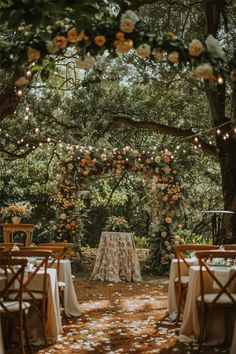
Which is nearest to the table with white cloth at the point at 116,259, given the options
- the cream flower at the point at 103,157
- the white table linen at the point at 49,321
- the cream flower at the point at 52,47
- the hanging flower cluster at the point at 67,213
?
the hanging flower cluster at the point at 67,213

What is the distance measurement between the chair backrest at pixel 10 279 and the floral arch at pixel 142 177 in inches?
218

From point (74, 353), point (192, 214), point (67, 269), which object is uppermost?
point (192, 214)

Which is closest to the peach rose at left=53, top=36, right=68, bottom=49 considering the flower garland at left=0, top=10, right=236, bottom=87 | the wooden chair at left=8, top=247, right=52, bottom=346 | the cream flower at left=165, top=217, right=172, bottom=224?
the flower garland at left=0, top=10, right=236, bottom=87

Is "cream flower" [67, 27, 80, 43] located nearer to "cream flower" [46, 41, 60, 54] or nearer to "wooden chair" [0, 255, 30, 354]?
"cream flower" [46, 41, 60, 54]

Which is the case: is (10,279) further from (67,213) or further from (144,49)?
(67,213)

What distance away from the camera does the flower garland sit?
2.75 meters

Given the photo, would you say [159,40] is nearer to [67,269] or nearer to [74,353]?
[74,353]

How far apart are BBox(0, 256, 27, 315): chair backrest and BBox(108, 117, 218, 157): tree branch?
5.83 metres

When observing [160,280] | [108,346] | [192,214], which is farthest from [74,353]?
[192,214]

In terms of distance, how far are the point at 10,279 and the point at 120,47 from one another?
2.65 meters

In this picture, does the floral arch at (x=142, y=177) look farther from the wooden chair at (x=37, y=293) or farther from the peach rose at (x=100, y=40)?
the peach rose at (x=100, y=40)

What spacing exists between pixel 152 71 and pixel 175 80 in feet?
2.15

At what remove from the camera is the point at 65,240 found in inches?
421

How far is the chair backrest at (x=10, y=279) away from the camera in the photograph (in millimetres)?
4207
